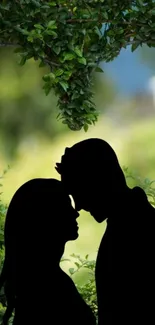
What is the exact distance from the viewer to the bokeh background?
2.08 meters

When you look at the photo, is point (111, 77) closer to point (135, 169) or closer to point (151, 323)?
point (135, 169)

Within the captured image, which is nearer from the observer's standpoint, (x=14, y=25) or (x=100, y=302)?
(x=100, y=302)

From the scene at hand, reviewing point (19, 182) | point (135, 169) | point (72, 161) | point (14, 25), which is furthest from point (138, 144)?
point (72, 161)

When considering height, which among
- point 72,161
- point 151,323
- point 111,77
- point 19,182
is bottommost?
point 151,323

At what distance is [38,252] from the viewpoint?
1.13 metres

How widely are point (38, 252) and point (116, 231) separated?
16 cm

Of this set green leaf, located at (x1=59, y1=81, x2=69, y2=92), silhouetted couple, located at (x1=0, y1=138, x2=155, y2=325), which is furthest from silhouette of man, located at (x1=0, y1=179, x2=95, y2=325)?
green leaf, located at (x1=59, y1=81, x2=69, y2=92)

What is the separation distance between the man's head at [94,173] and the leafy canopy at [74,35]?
80 cm

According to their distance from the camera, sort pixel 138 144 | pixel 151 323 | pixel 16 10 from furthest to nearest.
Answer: pixel 138 144
pixel 16 10
pixel 151 323

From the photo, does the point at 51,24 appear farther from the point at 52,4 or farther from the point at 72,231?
the point at 72,231

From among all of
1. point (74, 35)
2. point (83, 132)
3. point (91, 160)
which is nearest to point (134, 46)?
point (74, 35)

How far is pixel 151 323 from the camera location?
3.43ft

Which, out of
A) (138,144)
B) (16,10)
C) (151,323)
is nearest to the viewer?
(151,323)

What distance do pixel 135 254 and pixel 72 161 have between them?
219 millimetres
